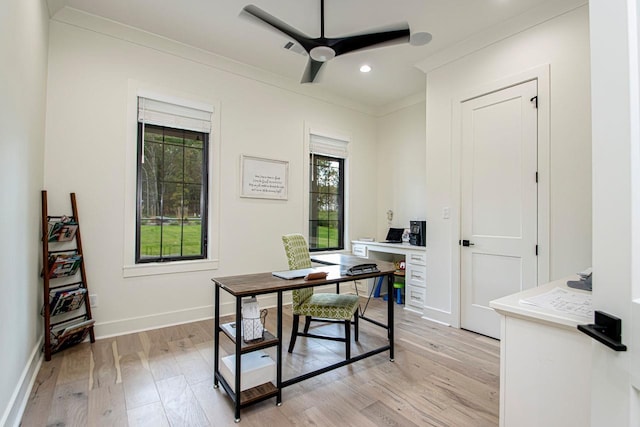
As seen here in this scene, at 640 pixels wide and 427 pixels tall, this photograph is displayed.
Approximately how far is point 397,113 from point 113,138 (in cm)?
384

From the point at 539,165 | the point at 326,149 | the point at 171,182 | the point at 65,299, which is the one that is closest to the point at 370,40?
the point at 539,165

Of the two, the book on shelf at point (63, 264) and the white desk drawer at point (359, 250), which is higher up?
the book on shelf at point (63, 264)

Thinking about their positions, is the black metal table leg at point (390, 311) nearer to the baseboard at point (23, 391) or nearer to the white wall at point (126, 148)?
the white wall at point (126, 148)

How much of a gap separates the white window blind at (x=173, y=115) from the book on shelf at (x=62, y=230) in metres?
1.16

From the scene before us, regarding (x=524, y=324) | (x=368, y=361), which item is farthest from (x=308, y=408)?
(x=524, y=324)

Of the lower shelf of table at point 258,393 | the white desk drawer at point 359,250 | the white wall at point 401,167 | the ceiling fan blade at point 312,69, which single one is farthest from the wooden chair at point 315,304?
the white wall at point 401,167

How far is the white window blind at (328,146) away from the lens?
4.40m

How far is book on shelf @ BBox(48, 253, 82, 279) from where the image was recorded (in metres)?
2.46

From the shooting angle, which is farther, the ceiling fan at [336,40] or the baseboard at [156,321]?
the baseboard at [156,321]

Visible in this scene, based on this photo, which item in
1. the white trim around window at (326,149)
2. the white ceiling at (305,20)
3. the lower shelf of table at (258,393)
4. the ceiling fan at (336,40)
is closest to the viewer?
the lower shelf of table at (258,393)

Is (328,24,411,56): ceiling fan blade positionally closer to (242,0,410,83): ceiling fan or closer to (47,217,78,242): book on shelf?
(242,0,410,83): ceiling fan

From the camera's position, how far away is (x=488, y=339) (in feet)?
9.71

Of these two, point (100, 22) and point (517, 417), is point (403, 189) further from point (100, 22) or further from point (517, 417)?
point (100, 22)

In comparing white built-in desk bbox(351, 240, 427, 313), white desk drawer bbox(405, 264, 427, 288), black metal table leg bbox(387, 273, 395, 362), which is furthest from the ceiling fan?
white desk drawer bbox(405, 264, 427, 288)
